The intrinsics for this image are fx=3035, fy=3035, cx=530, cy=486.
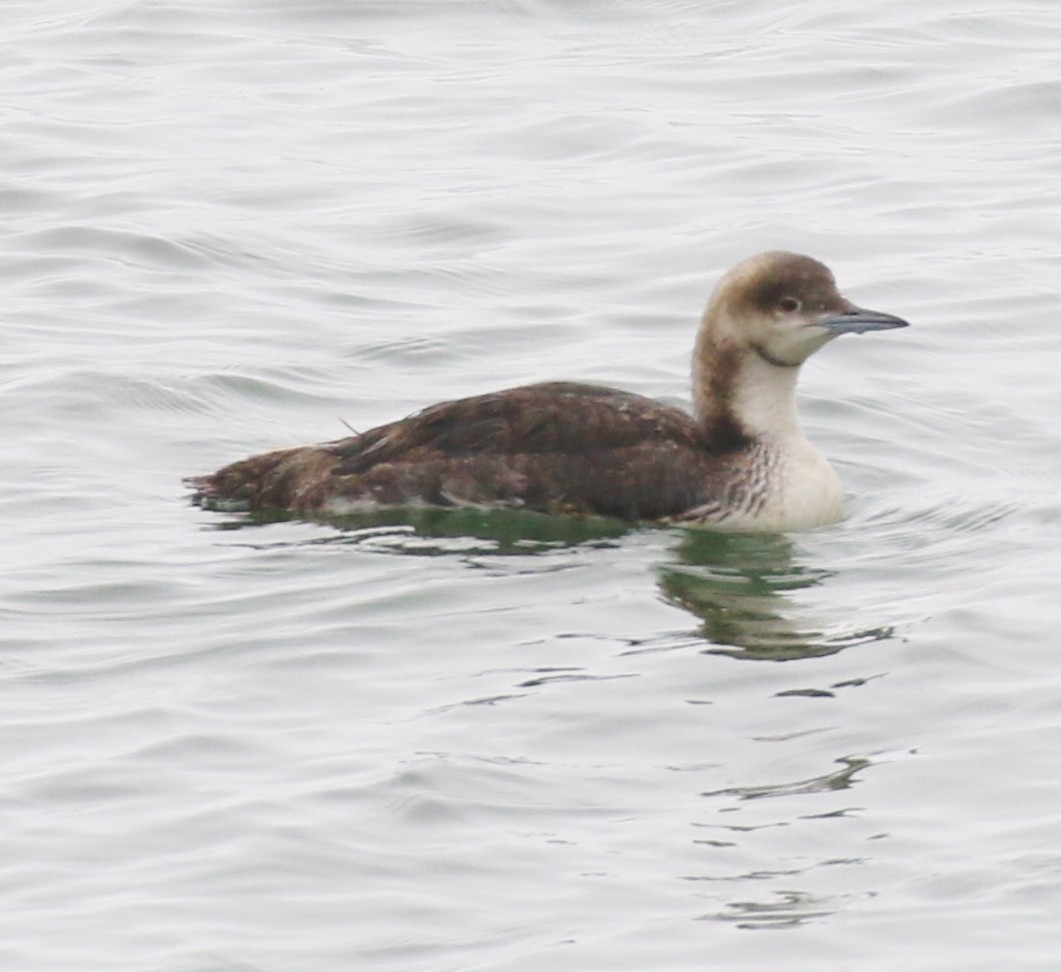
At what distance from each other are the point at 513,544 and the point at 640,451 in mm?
601

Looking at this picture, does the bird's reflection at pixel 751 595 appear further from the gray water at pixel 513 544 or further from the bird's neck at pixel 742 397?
the bird's neck at pixel 742 397

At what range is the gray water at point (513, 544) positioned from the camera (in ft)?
25.8

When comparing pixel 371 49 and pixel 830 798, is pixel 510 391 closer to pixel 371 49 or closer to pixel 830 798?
pixel 830 798

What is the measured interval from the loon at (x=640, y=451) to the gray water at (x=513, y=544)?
0.14 metres

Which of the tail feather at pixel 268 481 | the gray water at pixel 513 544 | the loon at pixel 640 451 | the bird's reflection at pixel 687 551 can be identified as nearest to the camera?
the gray water at pixel 513 544

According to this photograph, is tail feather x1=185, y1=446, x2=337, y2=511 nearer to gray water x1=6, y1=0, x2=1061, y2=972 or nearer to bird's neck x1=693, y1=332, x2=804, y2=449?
gray water x1=6, y1=0, x2=1061, y2=972

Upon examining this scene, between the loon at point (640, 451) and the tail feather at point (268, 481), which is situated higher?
the loon at point (640, 451)

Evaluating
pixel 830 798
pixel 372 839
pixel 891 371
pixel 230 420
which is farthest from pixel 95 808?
pixel 891 371

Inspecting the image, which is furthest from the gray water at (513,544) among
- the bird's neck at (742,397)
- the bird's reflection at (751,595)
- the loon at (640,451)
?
the bird's neck at (742,397)

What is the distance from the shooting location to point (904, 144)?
17672 mm

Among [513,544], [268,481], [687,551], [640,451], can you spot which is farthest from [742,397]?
[268,481]

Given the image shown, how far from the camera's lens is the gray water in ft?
25.8

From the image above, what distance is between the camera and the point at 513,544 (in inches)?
434

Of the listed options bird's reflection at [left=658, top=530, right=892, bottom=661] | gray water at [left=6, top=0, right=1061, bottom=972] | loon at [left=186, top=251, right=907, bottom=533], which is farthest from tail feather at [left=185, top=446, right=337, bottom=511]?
bird's reflection at [left=658, top=530, right=892, bottom=661]
